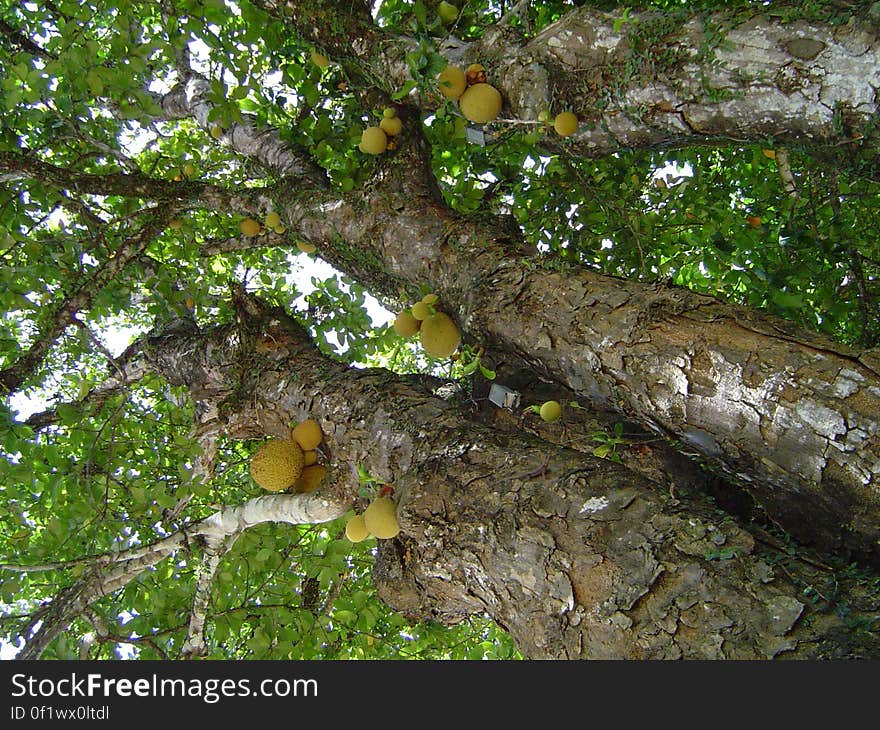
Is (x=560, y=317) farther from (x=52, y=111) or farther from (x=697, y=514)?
(x=52, y=111)

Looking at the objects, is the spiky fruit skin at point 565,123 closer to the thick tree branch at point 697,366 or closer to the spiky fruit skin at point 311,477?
the thick tree branch at point 697,366

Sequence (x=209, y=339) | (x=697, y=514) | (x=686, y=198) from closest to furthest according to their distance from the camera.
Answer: (x=697, y=514) < (x=209, y=339) < (x=686, y=198)

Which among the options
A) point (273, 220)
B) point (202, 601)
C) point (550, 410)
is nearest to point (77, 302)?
point (273, 220)

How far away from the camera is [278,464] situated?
227 cm

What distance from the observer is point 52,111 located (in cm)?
287

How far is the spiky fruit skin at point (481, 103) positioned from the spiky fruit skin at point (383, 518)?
1375mm

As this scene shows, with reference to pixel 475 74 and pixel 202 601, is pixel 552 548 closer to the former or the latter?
pixel 475 74

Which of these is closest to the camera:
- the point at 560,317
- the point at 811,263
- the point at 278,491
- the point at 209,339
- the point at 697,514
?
the point at 697,514

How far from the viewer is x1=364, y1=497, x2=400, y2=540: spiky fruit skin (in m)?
1.87

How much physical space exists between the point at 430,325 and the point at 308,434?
1.98ft

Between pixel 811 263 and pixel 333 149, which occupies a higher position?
pixel 333 149

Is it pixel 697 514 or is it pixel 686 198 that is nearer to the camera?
pixel 697 514

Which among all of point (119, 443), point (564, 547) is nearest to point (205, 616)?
point (119, 443)

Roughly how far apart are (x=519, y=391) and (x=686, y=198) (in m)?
1.49
